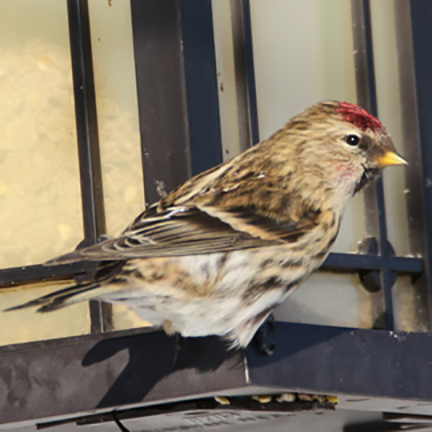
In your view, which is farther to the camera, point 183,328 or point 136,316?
point 136,316

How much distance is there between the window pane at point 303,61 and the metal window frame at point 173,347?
0.09 m

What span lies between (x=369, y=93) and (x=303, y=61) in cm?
18

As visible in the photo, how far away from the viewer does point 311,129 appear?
309cm

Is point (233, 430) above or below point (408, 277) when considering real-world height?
below

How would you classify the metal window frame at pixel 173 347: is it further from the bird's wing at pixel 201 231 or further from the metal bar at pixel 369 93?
the bird's wing at pixel 201 231

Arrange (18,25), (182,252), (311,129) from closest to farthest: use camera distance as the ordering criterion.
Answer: (182,252)
(311,129)
(18,25)

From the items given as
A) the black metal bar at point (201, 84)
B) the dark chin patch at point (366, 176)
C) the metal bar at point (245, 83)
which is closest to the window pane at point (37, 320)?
the black metal bar at point (201, 84)

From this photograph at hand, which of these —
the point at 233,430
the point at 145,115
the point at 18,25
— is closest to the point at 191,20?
the point at 145,115

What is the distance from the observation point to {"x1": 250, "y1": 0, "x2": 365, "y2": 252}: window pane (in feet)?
11.1

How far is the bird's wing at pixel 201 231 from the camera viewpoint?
2732mm

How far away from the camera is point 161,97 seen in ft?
10.3

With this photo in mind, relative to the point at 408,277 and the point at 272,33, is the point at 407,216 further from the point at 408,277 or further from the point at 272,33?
the point at 272,33

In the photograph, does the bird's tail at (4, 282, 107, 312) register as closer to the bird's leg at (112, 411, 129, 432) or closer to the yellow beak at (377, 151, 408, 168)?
the bird's leg at (112, 411, 129, 432)

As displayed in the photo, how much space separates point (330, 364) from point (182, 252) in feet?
1.35
